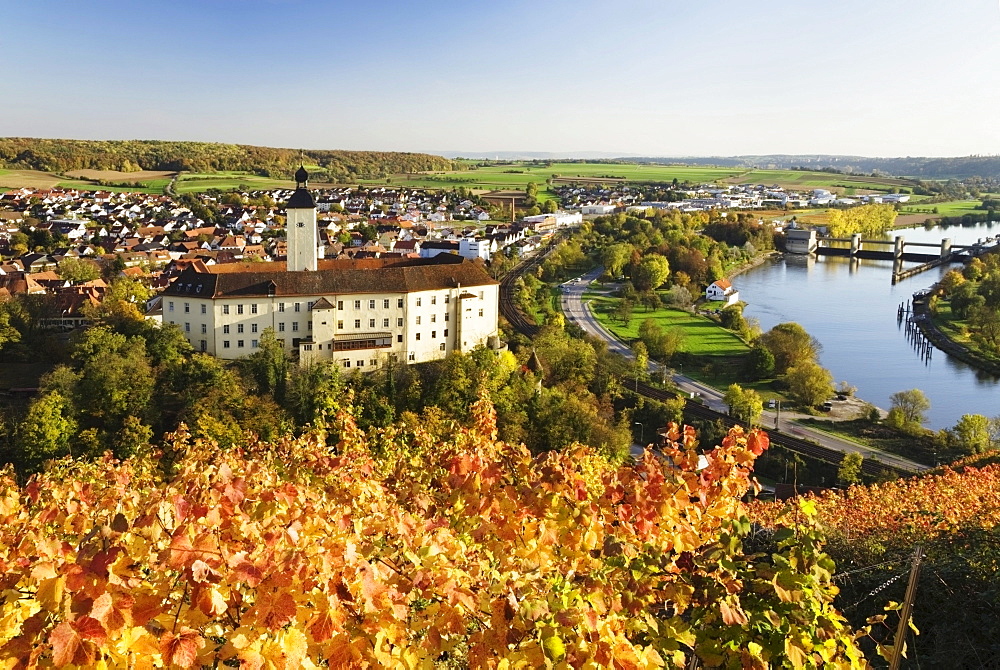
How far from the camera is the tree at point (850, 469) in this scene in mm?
13258

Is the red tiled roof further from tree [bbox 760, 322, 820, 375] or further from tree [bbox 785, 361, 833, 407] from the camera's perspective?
tree [bbox 760, 322, 820, 375]

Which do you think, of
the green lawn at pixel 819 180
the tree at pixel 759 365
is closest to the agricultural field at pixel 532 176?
the green lawn at pixel 819 180

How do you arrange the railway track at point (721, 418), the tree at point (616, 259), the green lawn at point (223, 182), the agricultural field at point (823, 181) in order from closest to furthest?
the railway track at point (721, 418), the tree at point (616, 259), the green lawn at point (223, 182), the agricultural field at point (823, 181)

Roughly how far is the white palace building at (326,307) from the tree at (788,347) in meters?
8.54

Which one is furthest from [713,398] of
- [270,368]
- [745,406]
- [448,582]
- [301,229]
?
[448,582]

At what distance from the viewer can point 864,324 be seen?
28.6 meters

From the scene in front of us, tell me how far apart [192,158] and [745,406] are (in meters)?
63.0

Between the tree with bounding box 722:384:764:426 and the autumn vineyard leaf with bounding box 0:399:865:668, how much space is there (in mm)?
13925

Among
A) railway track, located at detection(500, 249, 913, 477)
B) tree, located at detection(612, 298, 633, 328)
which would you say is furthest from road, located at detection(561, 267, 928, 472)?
tree, located at detection(612, 298, 633, 328)

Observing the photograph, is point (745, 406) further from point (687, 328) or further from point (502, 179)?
point (502, 179)

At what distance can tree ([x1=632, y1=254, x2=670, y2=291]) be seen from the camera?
103ft

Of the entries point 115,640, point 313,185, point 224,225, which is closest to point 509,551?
point 115,640

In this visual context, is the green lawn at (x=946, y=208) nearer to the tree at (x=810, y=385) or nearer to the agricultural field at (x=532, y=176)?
the agricultural field at (x=532, y=176)

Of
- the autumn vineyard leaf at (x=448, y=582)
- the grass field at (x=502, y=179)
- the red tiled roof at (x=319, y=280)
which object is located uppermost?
the grass field at (x=502, y=179)
